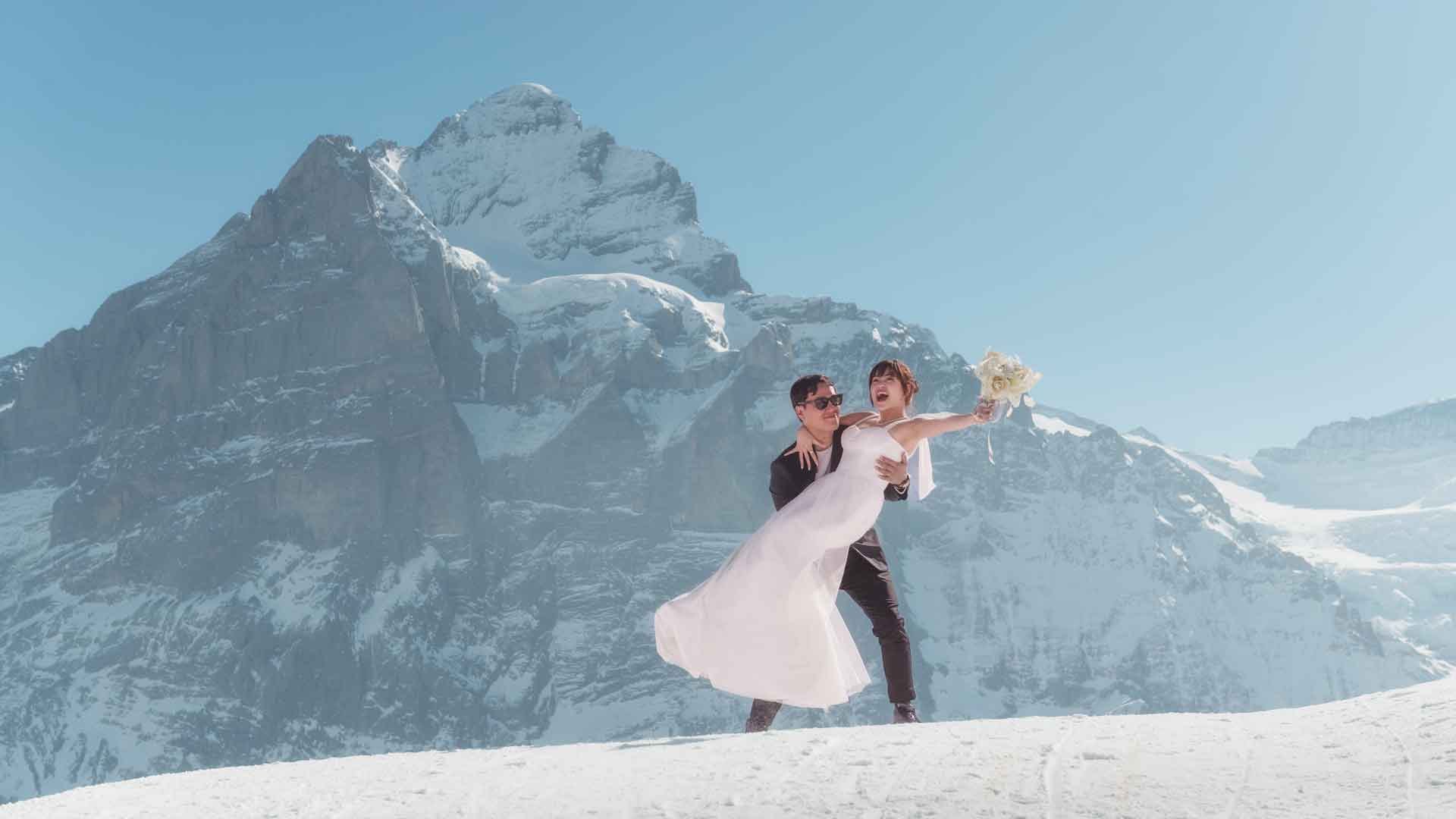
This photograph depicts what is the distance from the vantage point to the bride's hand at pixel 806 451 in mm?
11039

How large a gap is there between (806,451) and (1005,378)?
5.85 ft

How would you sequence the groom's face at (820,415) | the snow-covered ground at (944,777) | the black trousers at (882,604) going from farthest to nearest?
1. the groom's face at (820,415)
2. the black trousers at (882,604)
3. the snow-covered ground at (944,777)

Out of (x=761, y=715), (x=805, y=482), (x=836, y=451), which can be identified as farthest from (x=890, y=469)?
(x=761, y=715)

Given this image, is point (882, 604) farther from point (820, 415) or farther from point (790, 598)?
point (820, 415)

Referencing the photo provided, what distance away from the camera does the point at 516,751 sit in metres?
8.80

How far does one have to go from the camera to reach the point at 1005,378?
1138cm

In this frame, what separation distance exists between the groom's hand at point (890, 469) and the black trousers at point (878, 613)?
0.78 meters

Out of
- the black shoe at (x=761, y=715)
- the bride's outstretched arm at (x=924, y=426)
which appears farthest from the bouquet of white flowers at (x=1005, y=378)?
the black shoe at (x=761, y=715)

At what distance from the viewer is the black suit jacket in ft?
35.5

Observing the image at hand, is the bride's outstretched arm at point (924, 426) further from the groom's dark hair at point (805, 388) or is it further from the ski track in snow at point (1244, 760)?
the ski track in snow at point (1244, 760)

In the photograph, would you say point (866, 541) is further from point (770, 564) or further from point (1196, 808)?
point (1196, 808)

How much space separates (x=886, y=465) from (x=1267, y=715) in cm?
334

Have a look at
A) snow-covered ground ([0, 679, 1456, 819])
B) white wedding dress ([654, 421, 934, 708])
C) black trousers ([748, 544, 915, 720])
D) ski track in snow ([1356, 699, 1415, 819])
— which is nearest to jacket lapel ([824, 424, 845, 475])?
white wedding dress ([654, 421, 934, 708])

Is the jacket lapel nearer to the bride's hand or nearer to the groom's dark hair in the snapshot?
the bride's hand
